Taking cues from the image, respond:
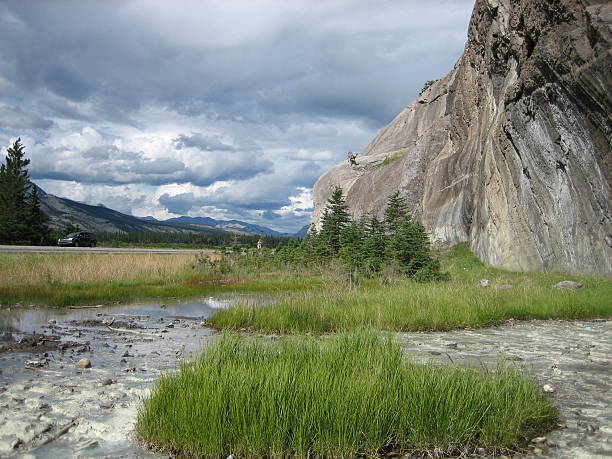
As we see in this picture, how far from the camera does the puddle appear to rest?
18.1 ft

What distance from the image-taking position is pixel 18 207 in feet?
198

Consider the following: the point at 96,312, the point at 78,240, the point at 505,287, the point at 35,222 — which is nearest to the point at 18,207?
the point at 35,222

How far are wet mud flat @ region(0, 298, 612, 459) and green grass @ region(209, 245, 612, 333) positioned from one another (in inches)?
23.1

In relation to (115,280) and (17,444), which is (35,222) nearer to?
(115,280)

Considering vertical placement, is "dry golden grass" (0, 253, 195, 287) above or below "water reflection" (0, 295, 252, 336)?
above

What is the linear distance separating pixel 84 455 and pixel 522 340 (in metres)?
8.88

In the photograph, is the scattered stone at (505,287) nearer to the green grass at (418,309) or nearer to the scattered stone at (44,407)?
the green grass at (418,309)

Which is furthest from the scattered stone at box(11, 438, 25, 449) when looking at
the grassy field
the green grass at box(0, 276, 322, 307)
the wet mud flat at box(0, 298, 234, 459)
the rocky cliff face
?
the rocky cliff face

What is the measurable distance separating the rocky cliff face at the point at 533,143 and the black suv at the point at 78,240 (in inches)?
1354

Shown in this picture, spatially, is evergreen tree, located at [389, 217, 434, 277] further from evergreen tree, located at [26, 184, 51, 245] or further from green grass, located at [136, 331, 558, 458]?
evergreen tree, located at [26, 184, 51, 245]

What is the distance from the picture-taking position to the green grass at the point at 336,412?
502 centimetres

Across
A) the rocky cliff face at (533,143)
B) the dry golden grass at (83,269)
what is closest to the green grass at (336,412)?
the rocky cliff face at (533,143)

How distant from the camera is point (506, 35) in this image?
25.9 metres

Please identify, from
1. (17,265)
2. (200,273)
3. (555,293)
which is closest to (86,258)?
(17,265)
